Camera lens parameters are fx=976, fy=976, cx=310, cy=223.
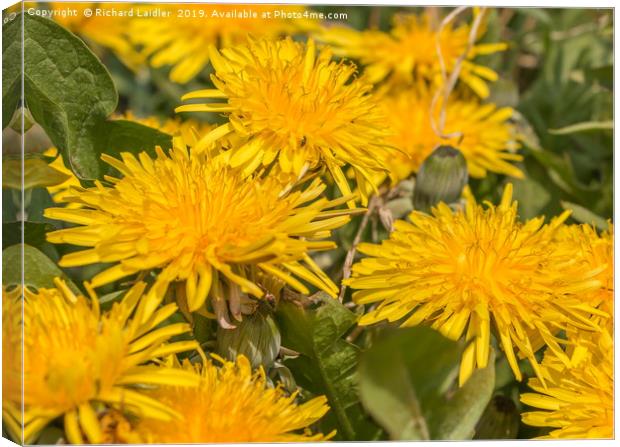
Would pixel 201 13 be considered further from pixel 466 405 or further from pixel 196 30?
pixel 466 405

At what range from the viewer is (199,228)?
745mm

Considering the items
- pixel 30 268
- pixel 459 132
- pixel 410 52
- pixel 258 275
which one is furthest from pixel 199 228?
pixel 410 52

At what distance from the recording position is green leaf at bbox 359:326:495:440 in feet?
2.22

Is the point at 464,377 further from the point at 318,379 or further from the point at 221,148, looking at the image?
the point at 221,148

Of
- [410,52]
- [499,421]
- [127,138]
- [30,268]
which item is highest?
[410,52]

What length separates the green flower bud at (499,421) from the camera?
0.84m

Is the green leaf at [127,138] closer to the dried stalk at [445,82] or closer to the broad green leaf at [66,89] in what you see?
the broad green leaf at [66,89]

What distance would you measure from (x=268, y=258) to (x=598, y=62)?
786 millimetres

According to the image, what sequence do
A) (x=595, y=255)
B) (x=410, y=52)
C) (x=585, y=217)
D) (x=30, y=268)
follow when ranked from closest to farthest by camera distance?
1. (x=30, y=268)
2. (x=595, y=255)
3. (x=585, y=217)
4. (x=410, y=52)

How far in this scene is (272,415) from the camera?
2.49 ft

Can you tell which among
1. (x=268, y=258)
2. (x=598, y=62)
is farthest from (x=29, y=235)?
(x=598, y=62)

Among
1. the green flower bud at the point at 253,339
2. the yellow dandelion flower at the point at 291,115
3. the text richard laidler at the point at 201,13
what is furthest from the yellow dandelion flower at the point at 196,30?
the green flower bud at the point at 253,339

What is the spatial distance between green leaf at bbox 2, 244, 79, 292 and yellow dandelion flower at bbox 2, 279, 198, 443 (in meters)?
0.05

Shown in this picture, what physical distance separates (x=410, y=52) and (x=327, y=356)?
491 mm
